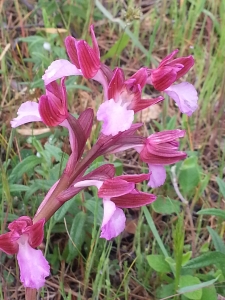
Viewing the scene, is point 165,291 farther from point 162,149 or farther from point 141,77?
point 141,77

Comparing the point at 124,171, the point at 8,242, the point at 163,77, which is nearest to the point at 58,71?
the point at 163,77

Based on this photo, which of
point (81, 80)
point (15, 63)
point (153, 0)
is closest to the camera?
point (15, 63)

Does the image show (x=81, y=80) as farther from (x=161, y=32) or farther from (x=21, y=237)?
(x=21, y=237)

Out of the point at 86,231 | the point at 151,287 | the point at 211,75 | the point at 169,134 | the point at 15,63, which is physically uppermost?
the point at 169,134

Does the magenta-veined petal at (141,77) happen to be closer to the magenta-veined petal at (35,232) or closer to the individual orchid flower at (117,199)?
the individual orchid flower at (117,199)

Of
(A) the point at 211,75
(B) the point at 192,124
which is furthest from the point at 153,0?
(B) the point at 192,124

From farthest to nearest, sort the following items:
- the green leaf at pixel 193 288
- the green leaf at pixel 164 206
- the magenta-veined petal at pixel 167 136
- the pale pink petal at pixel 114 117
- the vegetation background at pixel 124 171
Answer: the green leaf at pixel 164 206 → the vegetation background at pixel 124 171 → the green leaf at pixel 193 288 → the magenta-veined petal at pixel 167 136 → the pale pink petal at pixel 114 117

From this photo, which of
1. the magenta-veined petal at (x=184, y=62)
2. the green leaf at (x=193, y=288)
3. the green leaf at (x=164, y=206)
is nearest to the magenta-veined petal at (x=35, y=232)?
the magenta-veined petal at (x=184, y=62)
